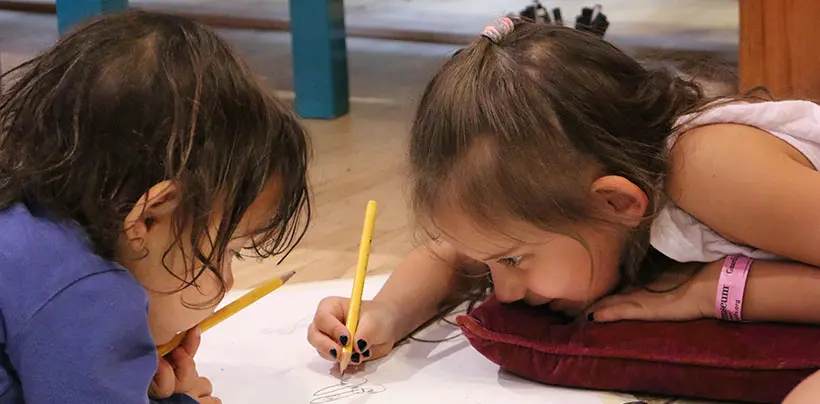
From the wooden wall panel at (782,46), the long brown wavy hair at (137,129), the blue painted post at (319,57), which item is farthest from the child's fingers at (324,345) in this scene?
the blue painted post at (319,57)

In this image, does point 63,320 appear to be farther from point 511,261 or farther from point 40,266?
point 511,261

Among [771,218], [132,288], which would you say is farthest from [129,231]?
[771,218]

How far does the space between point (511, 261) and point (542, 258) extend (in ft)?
0.08

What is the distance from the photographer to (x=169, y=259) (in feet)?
2.06

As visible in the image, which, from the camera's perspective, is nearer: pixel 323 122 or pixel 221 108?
pixel 221 108

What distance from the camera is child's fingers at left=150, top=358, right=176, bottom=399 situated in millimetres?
693

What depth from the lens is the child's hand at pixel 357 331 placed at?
0.83 m

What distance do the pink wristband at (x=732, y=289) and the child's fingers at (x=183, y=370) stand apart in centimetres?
36

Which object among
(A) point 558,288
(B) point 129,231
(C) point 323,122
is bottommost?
(C) point 323,122

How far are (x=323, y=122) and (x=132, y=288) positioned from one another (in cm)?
111

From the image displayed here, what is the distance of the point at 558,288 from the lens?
779 mm

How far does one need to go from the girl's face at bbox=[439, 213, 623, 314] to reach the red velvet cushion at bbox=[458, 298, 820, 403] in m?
0.03

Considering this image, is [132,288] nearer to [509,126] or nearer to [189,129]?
[189,129]

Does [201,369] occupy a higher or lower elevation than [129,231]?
A: lower
